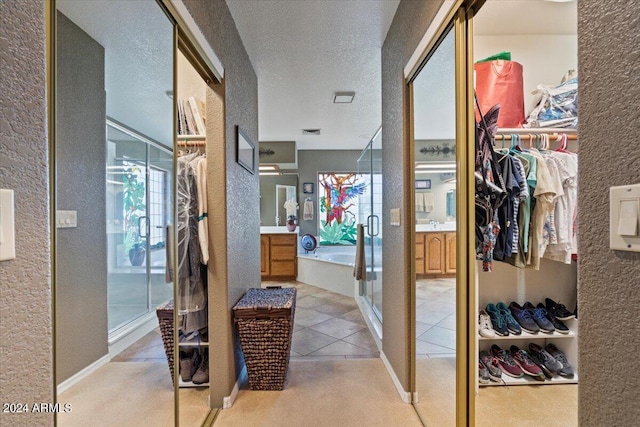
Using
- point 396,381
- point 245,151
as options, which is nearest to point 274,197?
point 245,151

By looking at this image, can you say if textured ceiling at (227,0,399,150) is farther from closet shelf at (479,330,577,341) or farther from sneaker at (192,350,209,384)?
sneaker at (192,350,209,384)

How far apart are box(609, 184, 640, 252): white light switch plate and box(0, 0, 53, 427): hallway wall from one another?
1047mm

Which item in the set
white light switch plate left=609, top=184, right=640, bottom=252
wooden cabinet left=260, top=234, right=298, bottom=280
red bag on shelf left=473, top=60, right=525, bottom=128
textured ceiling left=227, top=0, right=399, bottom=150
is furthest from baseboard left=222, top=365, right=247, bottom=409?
wooden cabinet left=260, top=234, right=298, bottom=280

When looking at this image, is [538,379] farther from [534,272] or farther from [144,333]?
[144,333]

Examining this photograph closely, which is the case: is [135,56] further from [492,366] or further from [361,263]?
[361,263]

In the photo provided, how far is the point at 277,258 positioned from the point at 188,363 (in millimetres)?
3410

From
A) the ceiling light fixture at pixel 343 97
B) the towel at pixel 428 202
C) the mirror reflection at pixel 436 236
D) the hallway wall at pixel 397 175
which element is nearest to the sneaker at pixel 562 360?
the mirror reflection at pixel 436 236

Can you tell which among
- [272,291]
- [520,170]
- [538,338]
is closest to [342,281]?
[272,291]

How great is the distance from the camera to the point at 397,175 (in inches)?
75.9

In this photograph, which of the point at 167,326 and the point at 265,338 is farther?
the point at 265,338

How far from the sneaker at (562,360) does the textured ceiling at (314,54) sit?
2.31 metres

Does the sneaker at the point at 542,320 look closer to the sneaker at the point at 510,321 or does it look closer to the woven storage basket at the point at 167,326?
the sneaker at the point at 510,321

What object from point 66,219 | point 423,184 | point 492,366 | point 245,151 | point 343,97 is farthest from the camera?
point 343,97

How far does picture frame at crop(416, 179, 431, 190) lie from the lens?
1729 mm
